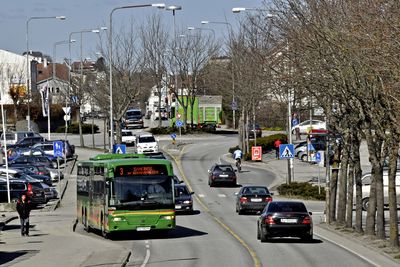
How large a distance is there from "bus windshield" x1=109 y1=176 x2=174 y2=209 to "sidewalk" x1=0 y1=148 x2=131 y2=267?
5.27ft

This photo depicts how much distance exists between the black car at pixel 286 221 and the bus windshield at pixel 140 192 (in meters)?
3.71

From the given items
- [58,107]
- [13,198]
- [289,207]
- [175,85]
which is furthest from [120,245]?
[58,107]

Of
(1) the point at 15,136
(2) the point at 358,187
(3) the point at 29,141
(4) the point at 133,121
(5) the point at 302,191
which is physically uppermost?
(4) the point at 133,121

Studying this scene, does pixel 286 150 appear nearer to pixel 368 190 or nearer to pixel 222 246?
pixel 368 190

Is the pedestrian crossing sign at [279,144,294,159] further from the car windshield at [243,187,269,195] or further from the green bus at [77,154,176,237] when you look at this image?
the green bus at [77,154,176,237]

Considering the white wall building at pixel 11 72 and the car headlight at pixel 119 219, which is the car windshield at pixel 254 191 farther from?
the white wall building at pixel 11 72

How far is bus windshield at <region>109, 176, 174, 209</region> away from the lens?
34.7 metres

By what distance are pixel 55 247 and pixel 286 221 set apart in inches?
315

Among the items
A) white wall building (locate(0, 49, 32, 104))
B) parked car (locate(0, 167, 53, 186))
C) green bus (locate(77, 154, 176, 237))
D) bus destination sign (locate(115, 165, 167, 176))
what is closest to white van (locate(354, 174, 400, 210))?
green bus (locate(77, 154, 176, 237))

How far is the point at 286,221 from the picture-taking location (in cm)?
3356

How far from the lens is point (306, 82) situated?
35812 mm

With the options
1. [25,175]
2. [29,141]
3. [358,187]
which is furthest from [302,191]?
[29,141]

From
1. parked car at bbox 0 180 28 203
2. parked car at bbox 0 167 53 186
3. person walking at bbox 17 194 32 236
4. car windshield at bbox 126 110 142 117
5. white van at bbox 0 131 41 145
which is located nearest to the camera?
person walking at bbox 17 194 32 236

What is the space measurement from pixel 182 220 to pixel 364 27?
760 inches
